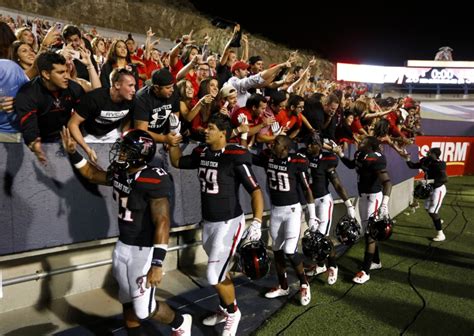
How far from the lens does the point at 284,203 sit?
5.48 m

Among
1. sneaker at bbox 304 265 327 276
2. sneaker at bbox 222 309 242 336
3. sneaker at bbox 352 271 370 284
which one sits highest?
sneaker at bbox 222 309 242 336

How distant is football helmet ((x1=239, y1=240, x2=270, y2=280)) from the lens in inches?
168

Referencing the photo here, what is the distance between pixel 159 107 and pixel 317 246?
287 centimetres

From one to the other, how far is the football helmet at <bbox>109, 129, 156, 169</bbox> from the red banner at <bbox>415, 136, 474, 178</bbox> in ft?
52.8

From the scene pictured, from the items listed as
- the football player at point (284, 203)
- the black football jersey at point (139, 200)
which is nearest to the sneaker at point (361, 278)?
the football player at point (284, 203)

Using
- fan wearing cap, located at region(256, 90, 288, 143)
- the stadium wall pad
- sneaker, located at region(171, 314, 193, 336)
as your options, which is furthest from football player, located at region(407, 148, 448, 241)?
sneaker, located at region(171, 314, 193, 336)

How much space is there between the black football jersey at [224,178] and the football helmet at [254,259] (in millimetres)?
412

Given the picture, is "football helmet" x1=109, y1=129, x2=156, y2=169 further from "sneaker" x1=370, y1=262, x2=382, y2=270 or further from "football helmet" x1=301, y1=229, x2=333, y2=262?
"sneaker" x1=370, y1=262, x2=382, y2=270

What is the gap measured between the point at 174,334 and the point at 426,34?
159 ft

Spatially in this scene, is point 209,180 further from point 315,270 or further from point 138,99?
point 315,270

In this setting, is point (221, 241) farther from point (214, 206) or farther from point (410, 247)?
point (410, 247)

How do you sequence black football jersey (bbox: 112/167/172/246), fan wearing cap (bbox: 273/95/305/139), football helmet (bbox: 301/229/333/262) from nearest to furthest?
1. black football jersey (bbox: 112/167/172/246)
2. football helmet (bbox: 301/229/333/262)
3. fan wearing cap (bbox: 273/95/305/139)

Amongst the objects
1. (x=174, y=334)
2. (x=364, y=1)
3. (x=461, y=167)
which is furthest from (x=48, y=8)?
(x=364, y=1)

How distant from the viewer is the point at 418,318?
492cm
